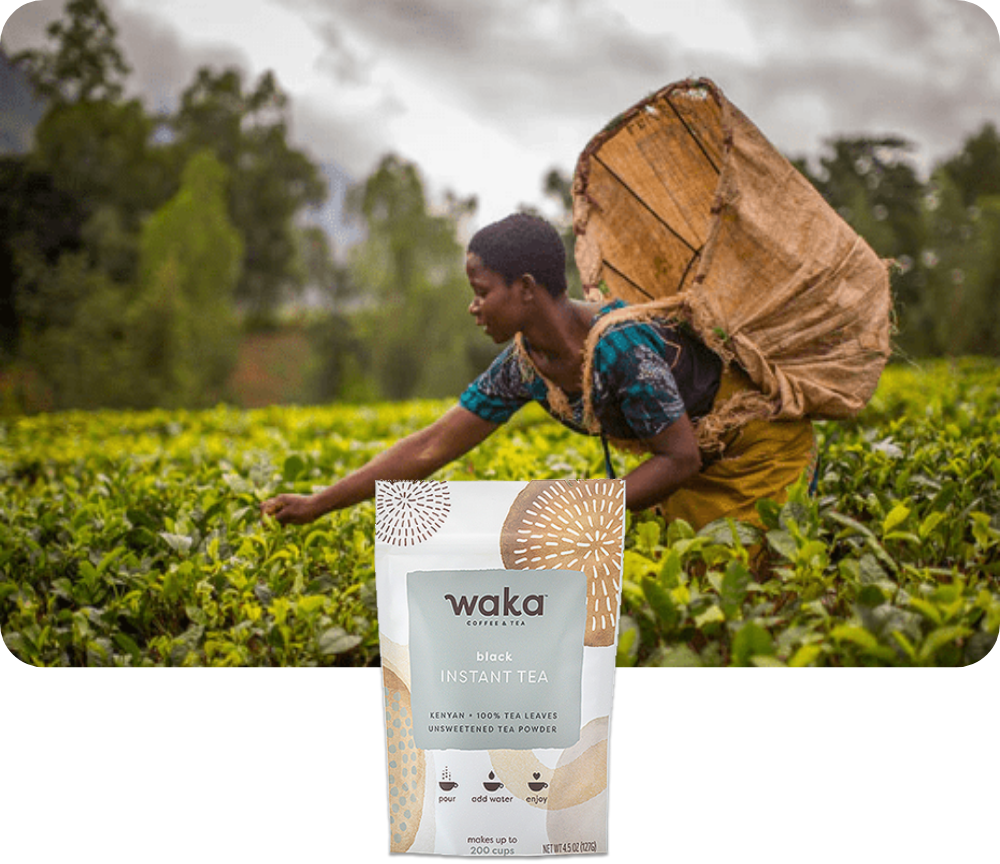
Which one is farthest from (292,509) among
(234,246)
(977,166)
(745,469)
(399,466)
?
(977,166)

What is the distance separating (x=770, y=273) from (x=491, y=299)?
1.85 feet

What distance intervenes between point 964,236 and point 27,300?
2288 millimetres

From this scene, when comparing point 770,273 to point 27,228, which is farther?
point 27,228

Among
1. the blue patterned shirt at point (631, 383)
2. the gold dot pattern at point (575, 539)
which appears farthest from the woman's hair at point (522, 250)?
the gold dot pattern at point (575, 539)

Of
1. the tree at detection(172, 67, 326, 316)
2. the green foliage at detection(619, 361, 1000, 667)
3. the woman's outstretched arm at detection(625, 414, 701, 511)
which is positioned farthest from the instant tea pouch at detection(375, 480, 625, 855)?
the tree at detection(172, 67, 326, 316)

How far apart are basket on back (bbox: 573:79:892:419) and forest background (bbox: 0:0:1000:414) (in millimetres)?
185

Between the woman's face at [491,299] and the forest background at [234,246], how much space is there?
27cm

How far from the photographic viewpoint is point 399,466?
1.82 meters

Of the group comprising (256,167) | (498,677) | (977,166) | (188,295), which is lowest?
(498,677)

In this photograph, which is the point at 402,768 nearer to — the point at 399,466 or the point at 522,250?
the point at 399,466

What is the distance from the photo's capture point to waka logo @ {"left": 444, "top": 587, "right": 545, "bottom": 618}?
4.03ft

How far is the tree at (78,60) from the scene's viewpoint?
5.99 feet

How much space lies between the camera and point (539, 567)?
123 centimetres

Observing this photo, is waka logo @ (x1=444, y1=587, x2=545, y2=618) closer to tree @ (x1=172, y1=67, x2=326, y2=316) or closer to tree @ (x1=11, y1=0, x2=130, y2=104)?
tree @ (x1=172, y1=67, x2=326, y2=316)
